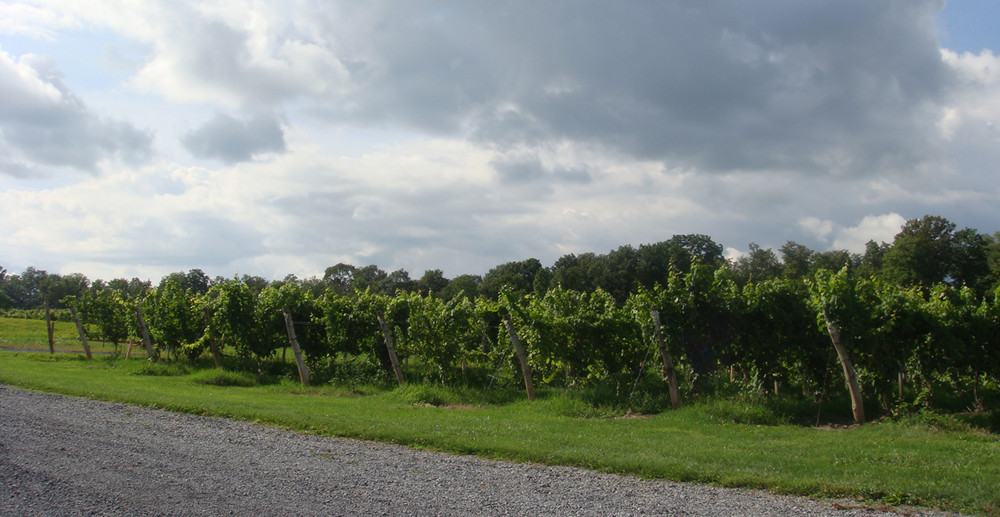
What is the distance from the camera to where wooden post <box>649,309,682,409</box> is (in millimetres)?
13422

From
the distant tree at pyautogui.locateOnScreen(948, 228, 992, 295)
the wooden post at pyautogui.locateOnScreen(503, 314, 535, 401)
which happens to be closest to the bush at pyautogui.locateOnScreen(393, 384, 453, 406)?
the wooden post at pyautogui.locateOnScreen(503, 314, 535, 401)

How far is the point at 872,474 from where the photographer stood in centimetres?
721

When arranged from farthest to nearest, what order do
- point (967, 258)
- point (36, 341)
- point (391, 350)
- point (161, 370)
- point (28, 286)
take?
point (28, 286), point (967, 258), point (36, 341), point (161, 370), point (391, 350)

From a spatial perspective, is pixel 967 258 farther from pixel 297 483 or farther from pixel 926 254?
pixel 297 483

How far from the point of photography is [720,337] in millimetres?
13992

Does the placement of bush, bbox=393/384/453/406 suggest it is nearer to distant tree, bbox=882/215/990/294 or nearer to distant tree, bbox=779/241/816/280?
distant tree, bbox=882/215/990/294

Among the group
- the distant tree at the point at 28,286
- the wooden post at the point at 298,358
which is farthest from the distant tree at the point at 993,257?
the distant tree at the point at 28,286

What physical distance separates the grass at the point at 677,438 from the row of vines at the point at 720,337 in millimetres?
1390

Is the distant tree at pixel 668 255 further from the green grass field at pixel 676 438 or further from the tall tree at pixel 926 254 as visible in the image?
the green grass field at pixel 676 438

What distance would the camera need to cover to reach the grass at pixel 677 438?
6.89 m

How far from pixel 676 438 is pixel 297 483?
6389 mm

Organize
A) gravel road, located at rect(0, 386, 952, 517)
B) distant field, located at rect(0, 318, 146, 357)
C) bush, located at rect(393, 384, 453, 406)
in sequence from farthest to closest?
distant field, located at rect(0, 318, 146, 357), bush, located at rect(393, 384, 453, 406), gravel road, located at rect(0, 386, 952, 517)

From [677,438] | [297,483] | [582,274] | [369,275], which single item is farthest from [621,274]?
[297,483]

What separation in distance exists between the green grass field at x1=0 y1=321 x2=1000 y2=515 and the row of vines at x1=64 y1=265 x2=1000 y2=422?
140 centimetres
